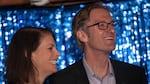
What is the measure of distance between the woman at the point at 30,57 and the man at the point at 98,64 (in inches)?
7.2

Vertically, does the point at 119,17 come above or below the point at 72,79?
above

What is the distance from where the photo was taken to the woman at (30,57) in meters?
1.65

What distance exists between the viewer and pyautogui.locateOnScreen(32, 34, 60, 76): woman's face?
1.70m

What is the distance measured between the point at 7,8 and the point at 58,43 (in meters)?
0.48

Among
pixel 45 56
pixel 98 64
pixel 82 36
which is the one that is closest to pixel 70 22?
pixel 82 36

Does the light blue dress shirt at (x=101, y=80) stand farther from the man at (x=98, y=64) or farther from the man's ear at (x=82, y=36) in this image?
the man's ear at (x=82, y=36)

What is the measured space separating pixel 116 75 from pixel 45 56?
422 millimetres

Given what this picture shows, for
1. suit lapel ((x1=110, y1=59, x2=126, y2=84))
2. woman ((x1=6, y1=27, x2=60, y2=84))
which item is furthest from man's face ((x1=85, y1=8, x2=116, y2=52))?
woman ((x1=6, y1=27, x2=60, y2=84))

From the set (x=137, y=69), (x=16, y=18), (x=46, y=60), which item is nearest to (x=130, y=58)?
(x=137, y=69)

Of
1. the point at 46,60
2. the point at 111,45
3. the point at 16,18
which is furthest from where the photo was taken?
the point at 16,18

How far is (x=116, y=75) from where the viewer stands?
1.87m

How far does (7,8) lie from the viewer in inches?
104

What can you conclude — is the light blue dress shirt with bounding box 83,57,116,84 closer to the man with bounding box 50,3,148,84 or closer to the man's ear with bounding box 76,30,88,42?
the man with bounding box 50,3,148,84

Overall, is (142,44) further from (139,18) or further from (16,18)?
(16,18)
